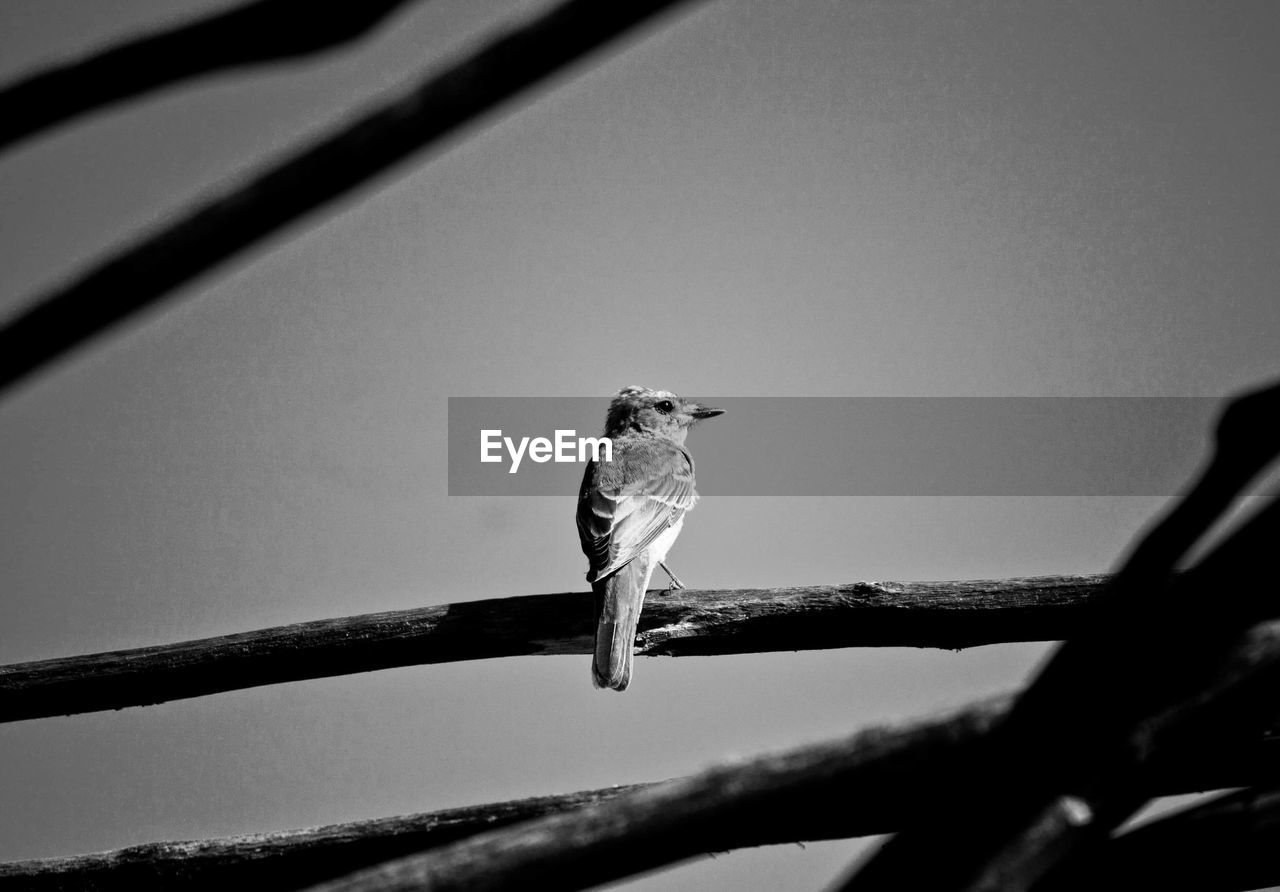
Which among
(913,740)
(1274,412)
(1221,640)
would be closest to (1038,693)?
(913,740)

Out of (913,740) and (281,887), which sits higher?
(913,740)

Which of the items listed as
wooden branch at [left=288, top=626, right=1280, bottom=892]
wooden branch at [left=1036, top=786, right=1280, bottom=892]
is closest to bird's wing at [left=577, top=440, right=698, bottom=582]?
wooden branch at [left=1036, top=786, right=1280, bottom=892]

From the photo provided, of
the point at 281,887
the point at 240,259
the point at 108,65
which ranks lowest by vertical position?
the point at 281,887

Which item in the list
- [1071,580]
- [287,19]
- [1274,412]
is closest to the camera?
[287,19]

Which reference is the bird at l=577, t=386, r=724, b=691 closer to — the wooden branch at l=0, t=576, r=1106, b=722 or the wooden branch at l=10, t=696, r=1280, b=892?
the wooden branch at l=0, t=576, r=1106, b=722

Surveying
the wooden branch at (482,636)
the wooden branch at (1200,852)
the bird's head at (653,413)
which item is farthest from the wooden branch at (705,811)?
the bird's head at (653,413)

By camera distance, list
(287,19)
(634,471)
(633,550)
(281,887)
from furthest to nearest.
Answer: (634,471), (633,550), (281,887), (287,19)

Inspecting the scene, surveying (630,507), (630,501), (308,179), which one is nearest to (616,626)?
(630,507)

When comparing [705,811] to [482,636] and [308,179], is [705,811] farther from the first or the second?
[482,636]

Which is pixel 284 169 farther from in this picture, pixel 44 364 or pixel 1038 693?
pixel 1038 693
